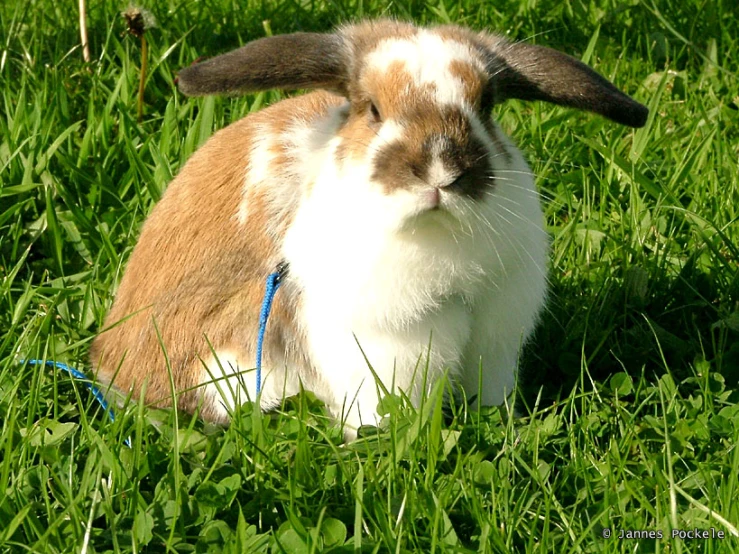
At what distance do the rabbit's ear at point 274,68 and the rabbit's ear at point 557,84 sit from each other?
0.49 m

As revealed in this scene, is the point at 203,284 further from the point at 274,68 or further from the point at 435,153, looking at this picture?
the point at 435,153

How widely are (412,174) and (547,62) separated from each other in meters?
0.78

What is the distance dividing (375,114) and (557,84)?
59 centimetres

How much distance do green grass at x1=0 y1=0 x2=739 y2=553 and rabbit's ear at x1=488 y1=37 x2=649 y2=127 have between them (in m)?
0.78

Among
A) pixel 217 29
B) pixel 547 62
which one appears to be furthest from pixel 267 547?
pixel 217 29

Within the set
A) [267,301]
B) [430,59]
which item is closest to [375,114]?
[430,59]

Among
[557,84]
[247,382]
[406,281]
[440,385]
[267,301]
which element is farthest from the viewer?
[247,382]

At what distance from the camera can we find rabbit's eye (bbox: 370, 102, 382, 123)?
342cm

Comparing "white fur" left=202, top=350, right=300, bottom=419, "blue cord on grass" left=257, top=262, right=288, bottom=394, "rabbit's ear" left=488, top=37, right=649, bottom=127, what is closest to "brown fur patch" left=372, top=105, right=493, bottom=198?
"rabbit's ear" left=488, top=37, right=649, bottom=127

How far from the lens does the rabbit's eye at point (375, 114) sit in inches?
135

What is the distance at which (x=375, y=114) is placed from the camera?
11.3ft

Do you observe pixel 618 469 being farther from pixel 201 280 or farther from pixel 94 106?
pixel 94 106

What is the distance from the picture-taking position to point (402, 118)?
329cm

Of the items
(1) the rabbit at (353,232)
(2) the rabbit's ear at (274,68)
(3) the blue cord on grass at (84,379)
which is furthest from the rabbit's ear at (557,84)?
(3) the blue cord on grass at (84,379)
